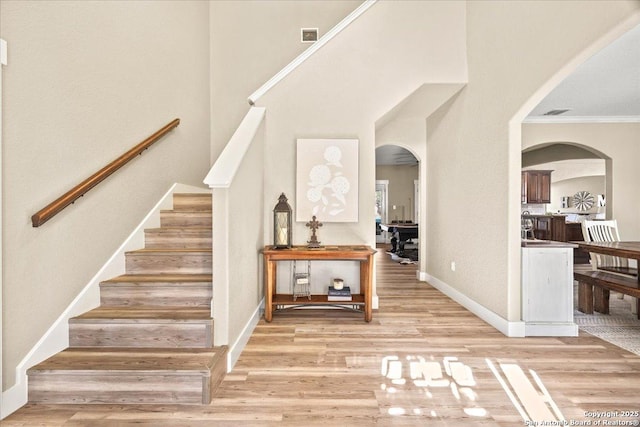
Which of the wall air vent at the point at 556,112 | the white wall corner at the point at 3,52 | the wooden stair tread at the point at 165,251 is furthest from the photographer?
the wall air vent at the point at 556,112

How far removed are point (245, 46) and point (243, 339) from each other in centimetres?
405

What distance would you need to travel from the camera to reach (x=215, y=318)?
2492 millimetres

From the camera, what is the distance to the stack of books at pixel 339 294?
367 cm

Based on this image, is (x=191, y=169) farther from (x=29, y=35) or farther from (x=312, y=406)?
(x=312, y=406)

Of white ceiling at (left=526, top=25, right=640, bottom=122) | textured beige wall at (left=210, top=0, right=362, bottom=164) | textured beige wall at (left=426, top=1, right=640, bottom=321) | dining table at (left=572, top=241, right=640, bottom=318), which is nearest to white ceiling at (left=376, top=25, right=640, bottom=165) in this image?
white ceiling at (left=526, top=25, right=640, bottom=122)

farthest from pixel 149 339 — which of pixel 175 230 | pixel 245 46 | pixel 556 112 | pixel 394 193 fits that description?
pixel 394 193

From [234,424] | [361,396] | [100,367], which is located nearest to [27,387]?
[100,367]

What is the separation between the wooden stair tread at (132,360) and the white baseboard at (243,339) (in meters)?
0.14

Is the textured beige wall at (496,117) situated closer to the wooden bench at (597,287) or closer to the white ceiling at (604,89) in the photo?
the white ceiling at (604,89)

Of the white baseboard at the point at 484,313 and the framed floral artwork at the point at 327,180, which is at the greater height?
the framed floral artwork at the point at 327,180

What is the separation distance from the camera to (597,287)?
3867 mm

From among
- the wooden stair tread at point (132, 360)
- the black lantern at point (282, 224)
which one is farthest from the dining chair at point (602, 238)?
the wooden stair tread at point (132, 360)

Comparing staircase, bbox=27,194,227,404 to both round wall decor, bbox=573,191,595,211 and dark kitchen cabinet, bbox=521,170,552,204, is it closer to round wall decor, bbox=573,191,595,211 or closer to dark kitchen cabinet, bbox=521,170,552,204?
dark kitchen cabinet, bbox=521,170,552,204

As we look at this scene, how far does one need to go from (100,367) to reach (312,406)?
4.38 feet
